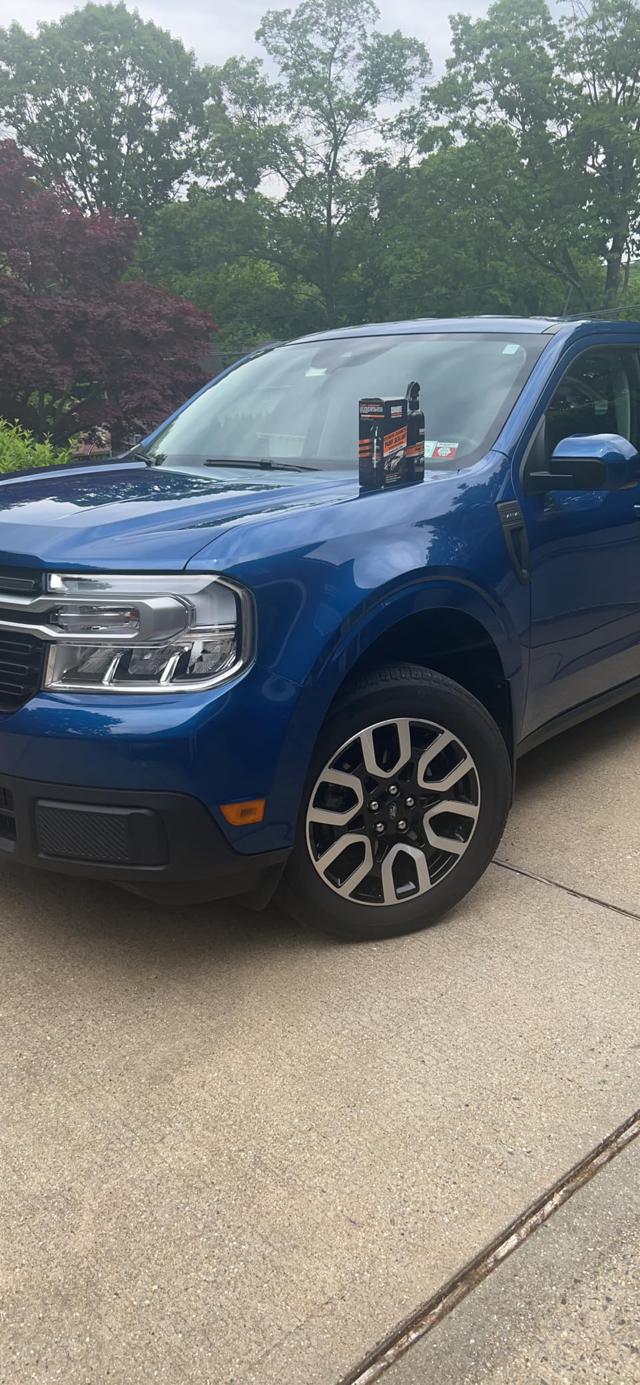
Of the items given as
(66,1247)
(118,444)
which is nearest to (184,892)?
(66,1247)

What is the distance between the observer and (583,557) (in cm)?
347

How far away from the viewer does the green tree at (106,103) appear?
38.7 metres

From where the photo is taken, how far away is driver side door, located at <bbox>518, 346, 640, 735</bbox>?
3.27 metres

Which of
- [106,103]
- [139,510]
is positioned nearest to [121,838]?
[139,510]

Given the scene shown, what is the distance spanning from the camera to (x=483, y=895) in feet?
10.3

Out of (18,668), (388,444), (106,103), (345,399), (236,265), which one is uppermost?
(106,103)

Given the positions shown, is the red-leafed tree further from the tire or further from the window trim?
the tire

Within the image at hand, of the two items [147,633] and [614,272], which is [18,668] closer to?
[147,633]

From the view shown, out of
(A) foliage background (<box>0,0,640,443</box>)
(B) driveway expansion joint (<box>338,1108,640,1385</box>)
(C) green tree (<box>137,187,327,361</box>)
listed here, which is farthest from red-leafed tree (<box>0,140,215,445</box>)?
(C) green tree (<box>137,187,327,361</box>)

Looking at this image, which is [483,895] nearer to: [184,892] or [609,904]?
[609,904]

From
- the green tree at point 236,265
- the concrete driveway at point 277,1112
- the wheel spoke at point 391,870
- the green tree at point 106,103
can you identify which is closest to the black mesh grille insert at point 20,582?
the concrete driveway at point 277,1112

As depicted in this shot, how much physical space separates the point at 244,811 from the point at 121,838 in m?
0.28

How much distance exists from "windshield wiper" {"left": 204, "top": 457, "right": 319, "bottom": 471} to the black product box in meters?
0.45

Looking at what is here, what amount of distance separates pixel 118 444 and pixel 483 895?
46.9 ft
